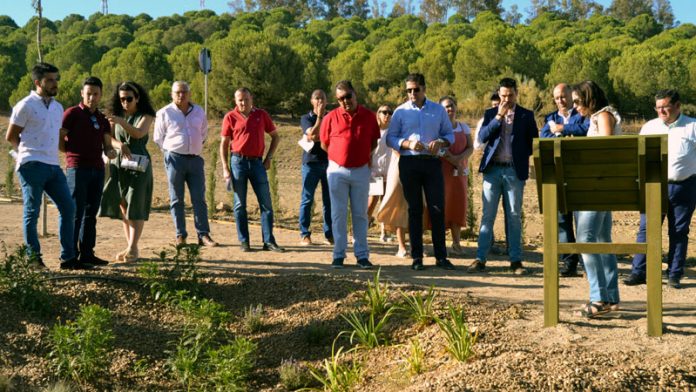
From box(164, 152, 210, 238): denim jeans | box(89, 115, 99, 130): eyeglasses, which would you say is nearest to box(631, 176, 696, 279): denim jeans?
box(164, 152, 210, 238): denim jeans

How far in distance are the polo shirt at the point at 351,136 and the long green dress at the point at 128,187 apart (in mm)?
1862

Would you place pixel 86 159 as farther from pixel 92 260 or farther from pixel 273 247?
pixel 273 247

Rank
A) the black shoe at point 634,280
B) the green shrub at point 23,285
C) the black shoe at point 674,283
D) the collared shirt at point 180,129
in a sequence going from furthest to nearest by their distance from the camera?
the collared shirt at point 180,129
the black shoe at point 634,280
the black shoe at point 674,283
the green shrub at point 23,285

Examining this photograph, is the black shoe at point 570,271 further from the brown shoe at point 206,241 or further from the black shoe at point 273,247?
the brown shoe at point 206,241

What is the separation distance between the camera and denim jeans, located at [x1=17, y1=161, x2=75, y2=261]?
8.06m

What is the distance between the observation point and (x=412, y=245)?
8938 millimetres

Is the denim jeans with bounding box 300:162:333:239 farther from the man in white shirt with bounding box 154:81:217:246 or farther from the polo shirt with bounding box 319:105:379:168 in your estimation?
the polo shirt with bounding box 319:105:379:168

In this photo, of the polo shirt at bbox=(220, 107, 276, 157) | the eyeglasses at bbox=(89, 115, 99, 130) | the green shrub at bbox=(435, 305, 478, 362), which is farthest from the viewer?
the polo shirt at bbox=(220, 107, 276, 157)

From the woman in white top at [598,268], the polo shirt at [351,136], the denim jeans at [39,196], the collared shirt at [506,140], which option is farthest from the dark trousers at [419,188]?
the denim jeans at [39,196]

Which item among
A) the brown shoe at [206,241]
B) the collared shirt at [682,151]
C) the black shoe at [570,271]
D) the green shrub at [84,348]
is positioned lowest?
the green shrub at [84,348]

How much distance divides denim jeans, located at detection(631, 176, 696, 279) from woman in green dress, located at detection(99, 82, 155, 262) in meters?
4.73

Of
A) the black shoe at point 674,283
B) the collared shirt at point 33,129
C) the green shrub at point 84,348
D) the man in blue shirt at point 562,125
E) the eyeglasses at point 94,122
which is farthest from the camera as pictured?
the eyeglasses at point 94,122

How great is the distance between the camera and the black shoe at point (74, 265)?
27.5 ft

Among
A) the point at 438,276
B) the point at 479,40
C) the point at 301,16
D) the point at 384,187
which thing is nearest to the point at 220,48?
the point at 479,40
